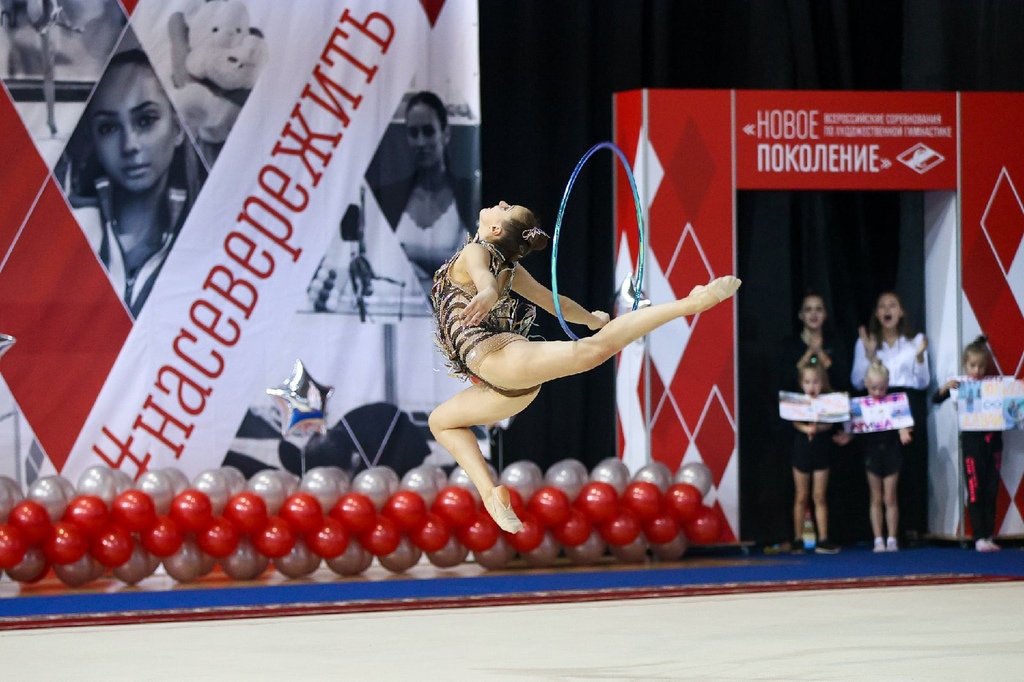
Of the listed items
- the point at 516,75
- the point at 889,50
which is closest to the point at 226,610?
the point at 516,75

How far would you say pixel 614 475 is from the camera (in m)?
8.46

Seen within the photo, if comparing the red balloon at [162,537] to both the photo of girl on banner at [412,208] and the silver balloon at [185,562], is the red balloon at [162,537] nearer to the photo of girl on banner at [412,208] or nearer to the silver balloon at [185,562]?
the silver balloon at [185,562]

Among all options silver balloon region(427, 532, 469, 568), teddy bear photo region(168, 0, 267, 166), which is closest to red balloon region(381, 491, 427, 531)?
silver balloon region(427, 532, 469, 568)

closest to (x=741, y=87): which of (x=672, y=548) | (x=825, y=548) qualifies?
(x=825, y=548)

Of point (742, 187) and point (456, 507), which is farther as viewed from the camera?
point (742, 187)

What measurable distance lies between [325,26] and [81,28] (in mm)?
1426

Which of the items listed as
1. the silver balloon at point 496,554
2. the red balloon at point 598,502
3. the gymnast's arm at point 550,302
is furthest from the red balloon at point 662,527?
the gymnast's arm at point 550,302

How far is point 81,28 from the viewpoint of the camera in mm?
8500

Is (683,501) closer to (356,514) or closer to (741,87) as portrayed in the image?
(356,514)

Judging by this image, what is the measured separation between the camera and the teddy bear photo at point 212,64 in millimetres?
8633

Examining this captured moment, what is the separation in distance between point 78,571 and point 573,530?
107 inches

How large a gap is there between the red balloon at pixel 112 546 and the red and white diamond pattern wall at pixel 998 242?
533 cm

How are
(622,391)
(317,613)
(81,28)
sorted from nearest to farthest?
(317,613), (81,28), (622,391)

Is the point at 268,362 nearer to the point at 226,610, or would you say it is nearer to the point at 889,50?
the point at 226,610
